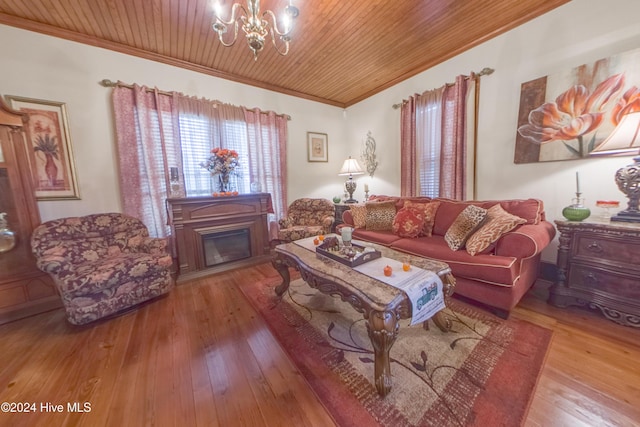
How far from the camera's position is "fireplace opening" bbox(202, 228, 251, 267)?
303 cm

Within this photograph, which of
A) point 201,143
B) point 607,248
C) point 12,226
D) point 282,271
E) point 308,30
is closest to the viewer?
point 607,248

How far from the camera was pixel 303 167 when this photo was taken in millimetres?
4137

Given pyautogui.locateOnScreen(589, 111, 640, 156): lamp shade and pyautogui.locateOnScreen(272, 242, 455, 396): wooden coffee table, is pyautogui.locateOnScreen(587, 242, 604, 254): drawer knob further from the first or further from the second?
pyautogui.locateOnScreen(272, 242, 455, 396): wooden coffee table

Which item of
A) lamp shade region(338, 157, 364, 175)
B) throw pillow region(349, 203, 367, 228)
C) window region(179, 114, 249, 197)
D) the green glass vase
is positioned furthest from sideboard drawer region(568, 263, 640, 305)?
window region(179, 114, 249, 197)

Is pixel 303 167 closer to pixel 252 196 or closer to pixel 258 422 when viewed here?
pixel 252 196

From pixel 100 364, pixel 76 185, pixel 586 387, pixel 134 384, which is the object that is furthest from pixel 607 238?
→ pixel 76 185

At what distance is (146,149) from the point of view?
271 cm

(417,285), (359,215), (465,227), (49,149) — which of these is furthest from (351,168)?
(49,149)

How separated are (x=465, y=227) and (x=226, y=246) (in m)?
2.95

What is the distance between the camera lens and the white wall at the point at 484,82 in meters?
1.99

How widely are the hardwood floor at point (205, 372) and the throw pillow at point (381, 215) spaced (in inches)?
58.3

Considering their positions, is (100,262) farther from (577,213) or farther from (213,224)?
(577,213)

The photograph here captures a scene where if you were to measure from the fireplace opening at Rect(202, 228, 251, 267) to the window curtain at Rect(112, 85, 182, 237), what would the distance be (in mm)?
558

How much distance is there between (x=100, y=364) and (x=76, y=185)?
6.60 ft
